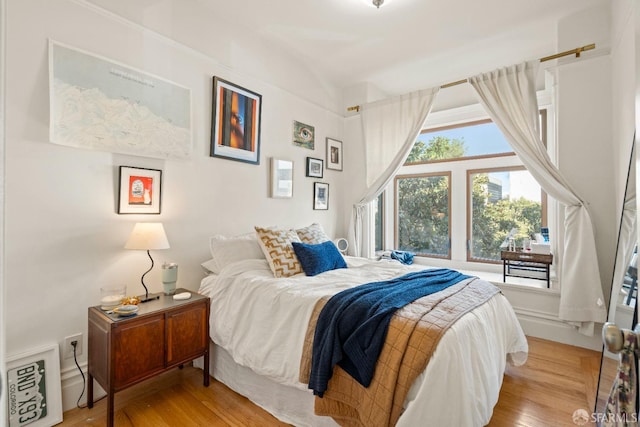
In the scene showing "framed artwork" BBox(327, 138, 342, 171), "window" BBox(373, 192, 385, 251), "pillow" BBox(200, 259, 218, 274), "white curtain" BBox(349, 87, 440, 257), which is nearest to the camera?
"pillow" BBox(200, 259, 218, 274)

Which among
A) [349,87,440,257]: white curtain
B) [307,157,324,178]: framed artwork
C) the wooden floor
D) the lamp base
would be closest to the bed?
the wooden floor

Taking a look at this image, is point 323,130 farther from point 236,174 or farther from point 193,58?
point 193,58

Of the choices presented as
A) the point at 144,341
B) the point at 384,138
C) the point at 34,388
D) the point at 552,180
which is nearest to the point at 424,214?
the point at 384,138

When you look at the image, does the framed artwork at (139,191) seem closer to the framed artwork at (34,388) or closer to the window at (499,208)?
the framed artwork at (34,388)

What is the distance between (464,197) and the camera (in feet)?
13.5

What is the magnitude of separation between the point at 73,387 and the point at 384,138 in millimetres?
3759

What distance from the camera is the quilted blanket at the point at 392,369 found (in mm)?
1383

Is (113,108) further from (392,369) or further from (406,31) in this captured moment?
(406,31)

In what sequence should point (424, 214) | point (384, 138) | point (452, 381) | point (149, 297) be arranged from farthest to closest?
point (424, 214) < point (384, 138) < point (149, 297) < point (452, 381)

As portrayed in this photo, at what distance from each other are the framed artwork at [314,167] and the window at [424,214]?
1.45 metres

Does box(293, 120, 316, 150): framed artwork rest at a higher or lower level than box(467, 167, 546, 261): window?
higher

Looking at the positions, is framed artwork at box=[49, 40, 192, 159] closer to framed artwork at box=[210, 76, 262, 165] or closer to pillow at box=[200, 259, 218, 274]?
framed artwork at box=[210, 76, 262, 165]

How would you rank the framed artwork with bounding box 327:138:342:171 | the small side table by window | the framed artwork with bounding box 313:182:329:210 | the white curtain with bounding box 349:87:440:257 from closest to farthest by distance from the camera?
the small side table by window → the white curtain with bounding box 349:87:440:257 → the framed artwork with bounding box 313:182:329:210 → the framed artwork with bounding box 327:138:342:171

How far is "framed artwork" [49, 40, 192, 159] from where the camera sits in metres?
1.90
